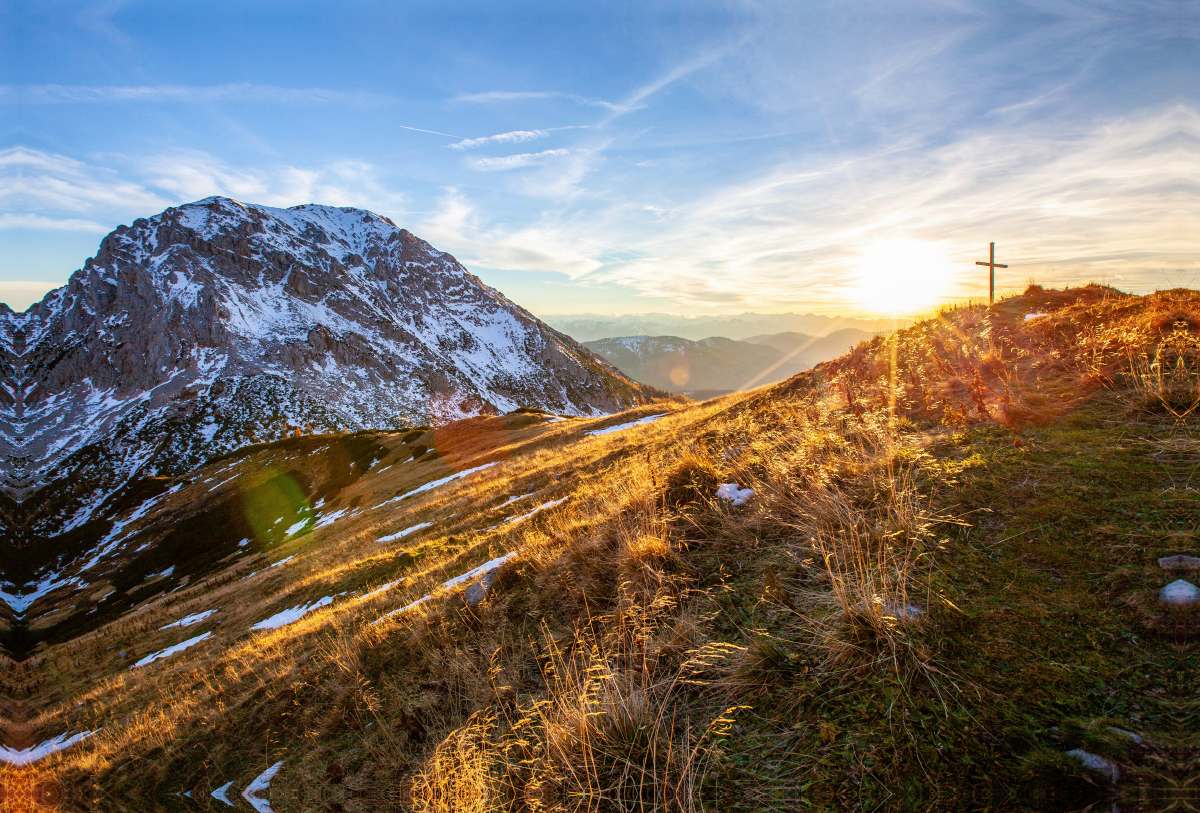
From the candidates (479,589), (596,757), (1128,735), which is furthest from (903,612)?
(479,589)

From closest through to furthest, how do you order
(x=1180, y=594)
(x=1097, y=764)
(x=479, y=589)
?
1. (x=1097, y=764)
2. (x=1180, y=594)
3. (x=479, y=589)

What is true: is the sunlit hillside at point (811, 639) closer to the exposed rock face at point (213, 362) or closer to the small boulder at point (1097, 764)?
the small boulder at point (1097, 764)

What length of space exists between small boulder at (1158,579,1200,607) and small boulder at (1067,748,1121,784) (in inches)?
43.1

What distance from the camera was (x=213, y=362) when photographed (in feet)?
389

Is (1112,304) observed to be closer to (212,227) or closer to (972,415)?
(972,415)

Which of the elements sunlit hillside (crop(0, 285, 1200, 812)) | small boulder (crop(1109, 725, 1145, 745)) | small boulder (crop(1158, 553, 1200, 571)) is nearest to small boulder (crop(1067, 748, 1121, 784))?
sunlit hillside (crop(0, 285, 1200, 812))

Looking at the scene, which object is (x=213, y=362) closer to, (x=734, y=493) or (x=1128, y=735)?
(x=734, y=493)

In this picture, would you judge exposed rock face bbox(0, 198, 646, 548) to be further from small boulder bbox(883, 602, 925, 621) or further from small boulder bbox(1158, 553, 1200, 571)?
small boulder bbox(1158, 553, 1200, 571)

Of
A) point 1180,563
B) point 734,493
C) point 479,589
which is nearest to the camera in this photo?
point 1180,563

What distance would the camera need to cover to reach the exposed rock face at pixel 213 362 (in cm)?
10138

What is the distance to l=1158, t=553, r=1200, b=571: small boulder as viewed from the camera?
8.25ft

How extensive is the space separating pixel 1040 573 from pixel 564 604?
12.6 ft

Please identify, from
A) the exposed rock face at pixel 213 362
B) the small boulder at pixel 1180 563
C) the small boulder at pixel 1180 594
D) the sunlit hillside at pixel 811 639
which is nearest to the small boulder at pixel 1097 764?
the sunlit hillside at pixel 811 639

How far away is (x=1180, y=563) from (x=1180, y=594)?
1.20ft
